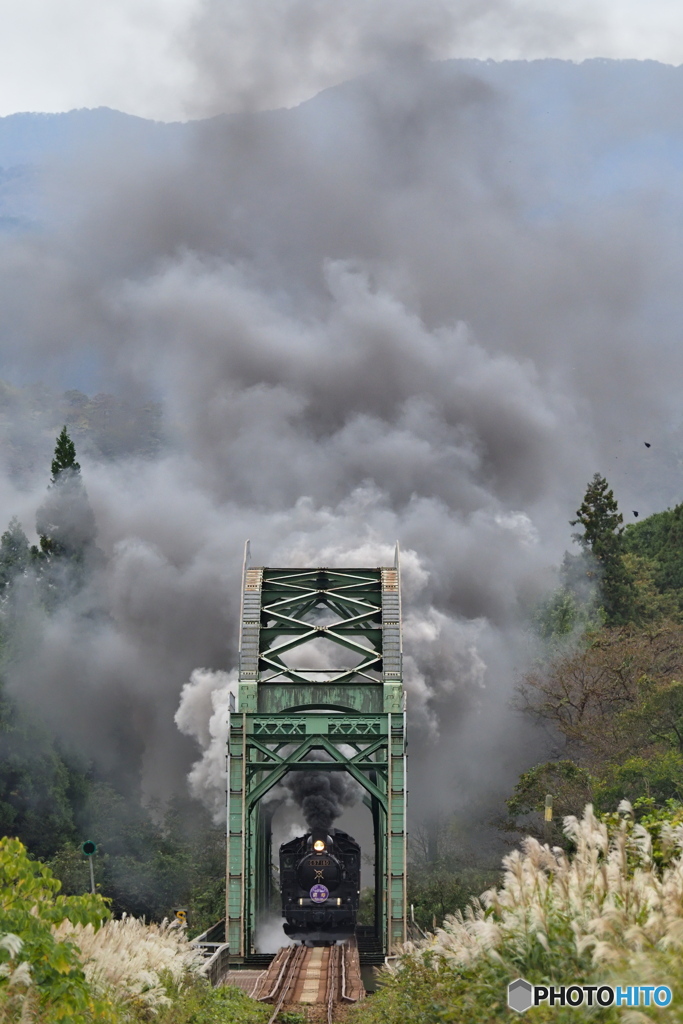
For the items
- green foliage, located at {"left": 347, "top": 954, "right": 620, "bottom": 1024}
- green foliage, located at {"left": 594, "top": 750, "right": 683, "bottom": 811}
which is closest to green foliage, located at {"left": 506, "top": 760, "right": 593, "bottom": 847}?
green foliage, located at {"left": 594, "top": 750, "right": 683, "bottom": 811}

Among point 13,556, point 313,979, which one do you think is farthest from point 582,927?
point 13,556

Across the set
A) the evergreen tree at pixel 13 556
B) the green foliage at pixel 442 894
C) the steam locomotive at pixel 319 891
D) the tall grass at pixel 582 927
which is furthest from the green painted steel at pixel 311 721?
the evergreen tree at pixel 13 556

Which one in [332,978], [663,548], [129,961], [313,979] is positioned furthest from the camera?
[663,548]

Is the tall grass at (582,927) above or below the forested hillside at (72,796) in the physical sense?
below

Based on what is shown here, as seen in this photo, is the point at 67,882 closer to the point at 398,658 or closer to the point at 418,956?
the point at 398,658

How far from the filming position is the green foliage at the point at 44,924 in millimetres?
11273

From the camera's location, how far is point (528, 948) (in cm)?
1219

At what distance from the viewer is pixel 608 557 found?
88.7 metres

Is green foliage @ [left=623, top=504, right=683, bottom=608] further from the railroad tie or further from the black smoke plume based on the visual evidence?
the railroad tie

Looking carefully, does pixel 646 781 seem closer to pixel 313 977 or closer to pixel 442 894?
pixel 313 977

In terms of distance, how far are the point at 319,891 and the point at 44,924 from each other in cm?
3265

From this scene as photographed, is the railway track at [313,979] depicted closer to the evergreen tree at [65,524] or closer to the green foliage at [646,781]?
the green foliage at [646,781]

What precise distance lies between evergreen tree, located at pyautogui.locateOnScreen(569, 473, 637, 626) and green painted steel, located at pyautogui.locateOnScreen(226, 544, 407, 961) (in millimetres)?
42417

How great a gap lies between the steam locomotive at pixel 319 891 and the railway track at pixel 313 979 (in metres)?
2.34
